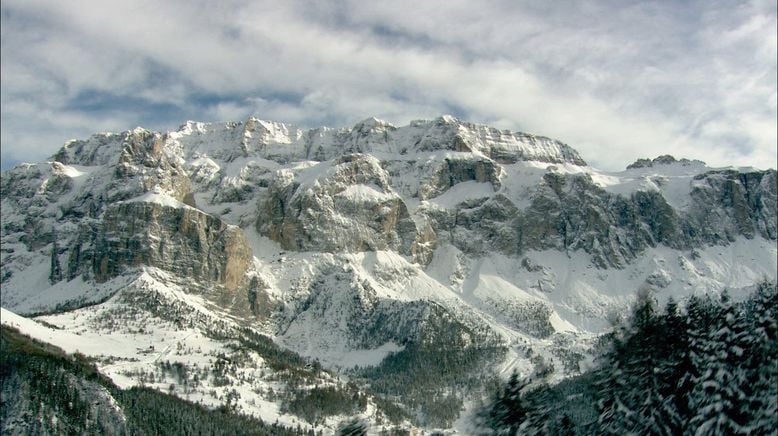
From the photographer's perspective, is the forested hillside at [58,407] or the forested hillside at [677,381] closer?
the forested hillside at [677,381]

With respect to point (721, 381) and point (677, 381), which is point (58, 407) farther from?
point (721, 381)

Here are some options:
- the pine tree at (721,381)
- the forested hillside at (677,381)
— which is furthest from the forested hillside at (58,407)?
the pine tree at (721,381)

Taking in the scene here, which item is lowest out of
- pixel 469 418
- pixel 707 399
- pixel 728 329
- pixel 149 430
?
pixel 149 430

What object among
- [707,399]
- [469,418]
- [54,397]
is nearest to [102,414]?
[54,397]

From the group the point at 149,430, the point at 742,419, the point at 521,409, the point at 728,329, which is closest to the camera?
the point at 742,419

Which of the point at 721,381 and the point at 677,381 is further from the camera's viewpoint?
the point at 677,381

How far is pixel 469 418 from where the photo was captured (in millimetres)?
50281

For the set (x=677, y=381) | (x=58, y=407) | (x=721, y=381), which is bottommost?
(x=58, y=407)

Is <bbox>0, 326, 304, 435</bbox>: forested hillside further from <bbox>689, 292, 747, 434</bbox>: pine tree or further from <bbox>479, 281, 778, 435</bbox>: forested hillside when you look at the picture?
<bbox>689, 292, 747, 434</bbox>: pine tree

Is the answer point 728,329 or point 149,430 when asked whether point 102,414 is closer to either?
point 149,430

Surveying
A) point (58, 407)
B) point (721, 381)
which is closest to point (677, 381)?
point (721, 381)

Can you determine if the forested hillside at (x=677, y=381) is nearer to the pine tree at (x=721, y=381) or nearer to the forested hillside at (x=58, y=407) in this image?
the pine tree at (x=721, y=381)

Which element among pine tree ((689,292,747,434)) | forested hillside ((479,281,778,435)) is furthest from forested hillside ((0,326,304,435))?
pine tree ((689,292,747,434))

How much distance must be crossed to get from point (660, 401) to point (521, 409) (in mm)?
7454
